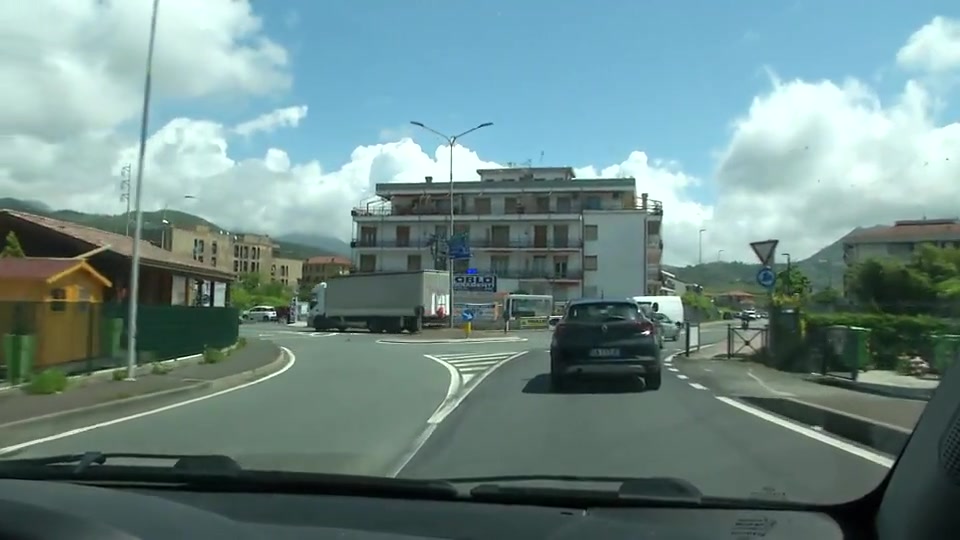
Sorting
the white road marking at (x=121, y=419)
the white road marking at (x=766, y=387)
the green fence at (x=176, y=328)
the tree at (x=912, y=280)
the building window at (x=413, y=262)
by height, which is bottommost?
the white road marking at (x=121, y=419)

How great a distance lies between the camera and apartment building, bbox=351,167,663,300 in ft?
273

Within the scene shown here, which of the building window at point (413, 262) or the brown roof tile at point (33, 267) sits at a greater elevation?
the building window at point (413, 262)

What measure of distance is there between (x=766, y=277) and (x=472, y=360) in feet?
28.6

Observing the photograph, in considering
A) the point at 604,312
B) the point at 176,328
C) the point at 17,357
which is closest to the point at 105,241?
the point at 176,328

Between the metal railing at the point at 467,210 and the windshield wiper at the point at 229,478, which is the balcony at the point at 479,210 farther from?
the windshield wiper at the point at 229,478

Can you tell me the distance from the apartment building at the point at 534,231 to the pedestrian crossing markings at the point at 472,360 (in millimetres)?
51820

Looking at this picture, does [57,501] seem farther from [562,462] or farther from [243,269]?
[243,269]

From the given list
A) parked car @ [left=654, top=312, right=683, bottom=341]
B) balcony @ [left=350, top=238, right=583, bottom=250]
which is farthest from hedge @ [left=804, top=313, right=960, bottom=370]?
balcony @ [left=350, top=238, right=583, bottom=250]

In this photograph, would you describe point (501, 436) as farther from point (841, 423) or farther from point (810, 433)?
point (841, 423)

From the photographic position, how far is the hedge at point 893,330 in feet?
41.4

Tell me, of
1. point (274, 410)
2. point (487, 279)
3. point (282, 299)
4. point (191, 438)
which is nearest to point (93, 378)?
point (274, 410)

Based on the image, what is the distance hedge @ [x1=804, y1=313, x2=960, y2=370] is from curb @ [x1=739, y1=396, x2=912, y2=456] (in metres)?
1.65

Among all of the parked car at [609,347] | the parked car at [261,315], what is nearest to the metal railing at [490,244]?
the parked car at [261,315]

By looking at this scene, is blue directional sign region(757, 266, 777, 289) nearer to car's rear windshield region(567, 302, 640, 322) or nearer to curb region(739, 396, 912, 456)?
car's rear windshield region(567, 302, 640, 322)
